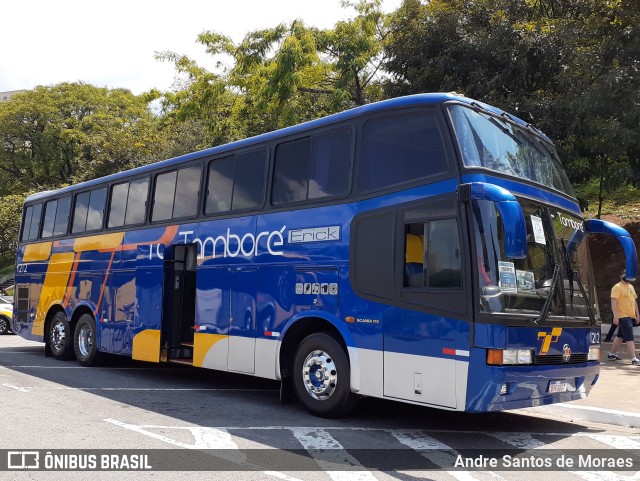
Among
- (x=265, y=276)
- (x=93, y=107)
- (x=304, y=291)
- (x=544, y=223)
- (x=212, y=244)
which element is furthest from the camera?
(x=93, y=107)

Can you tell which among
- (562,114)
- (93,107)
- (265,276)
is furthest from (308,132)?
(93,107)

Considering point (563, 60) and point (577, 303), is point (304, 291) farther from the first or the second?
point (563, 60)

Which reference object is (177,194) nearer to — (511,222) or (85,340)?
(85,340)

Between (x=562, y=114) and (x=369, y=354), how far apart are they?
10.7 meters

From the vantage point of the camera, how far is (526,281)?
22.2 ft

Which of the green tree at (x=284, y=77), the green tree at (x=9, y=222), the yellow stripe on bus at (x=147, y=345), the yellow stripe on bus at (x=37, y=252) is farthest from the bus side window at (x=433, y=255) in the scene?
the green tree at (x=9, y=222)

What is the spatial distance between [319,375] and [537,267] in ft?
9.76

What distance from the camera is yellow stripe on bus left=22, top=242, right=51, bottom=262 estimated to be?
14805 millimetres

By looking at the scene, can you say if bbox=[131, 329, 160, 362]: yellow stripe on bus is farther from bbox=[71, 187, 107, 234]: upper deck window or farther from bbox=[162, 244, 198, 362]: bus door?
bbox=[71, 187, 107, 234]: upper deck window

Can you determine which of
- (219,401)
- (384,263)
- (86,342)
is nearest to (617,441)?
(384,263)

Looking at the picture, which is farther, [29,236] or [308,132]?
[29,236]

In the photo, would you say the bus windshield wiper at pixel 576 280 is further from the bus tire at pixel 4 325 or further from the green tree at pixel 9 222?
the green tree at pixel 9 222

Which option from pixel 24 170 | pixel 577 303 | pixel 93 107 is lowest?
pixel 577 303

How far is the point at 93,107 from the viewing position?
54.6 meters
